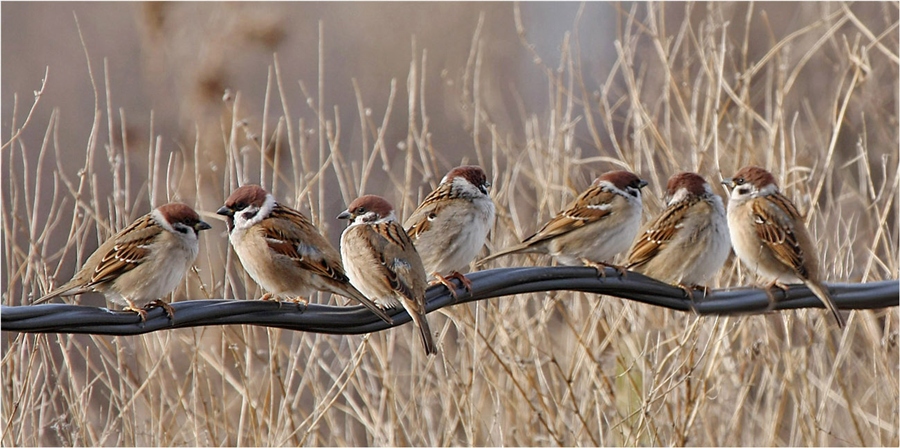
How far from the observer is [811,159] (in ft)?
25.4

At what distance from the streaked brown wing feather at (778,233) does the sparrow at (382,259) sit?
1.60 m

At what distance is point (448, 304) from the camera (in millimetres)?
3666

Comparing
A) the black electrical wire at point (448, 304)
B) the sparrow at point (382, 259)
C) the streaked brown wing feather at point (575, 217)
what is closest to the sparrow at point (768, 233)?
the black electrical wire at point (448, 304)

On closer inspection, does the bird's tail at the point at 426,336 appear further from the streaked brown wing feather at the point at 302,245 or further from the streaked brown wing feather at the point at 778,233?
the streaked brown wing feather at the point at 778,233

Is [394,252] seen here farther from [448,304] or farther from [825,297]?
[825,297]

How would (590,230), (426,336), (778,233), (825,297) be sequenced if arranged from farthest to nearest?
(590,230) < (778,233) < (825,297) < (426,336)

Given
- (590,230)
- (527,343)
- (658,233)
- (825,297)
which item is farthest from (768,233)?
(527,343)

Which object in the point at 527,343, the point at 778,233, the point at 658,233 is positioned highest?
the point at 658,233

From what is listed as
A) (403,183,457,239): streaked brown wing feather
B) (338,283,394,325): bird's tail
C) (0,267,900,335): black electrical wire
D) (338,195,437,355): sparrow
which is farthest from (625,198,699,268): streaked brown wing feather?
(338,283,394,325): bird's tail

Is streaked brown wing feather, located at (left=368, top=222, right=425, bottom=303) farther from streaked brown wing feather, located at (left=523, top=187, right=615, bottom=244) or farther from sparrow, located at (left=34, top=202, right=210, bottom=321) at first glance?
streaked brown wing feather, located at (left=523, top=187, right=615, bottom=244)

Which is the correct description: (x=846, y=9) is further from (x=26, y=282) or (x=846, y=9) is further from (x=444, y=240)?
(x=26, y=282)

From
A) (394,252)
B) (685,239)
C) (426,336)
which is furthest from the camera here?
(685,239)

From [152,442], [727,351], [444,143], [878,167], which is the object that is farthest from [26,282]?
[444,143]

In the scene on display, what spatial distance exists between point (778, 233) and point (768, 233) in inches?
1.7
